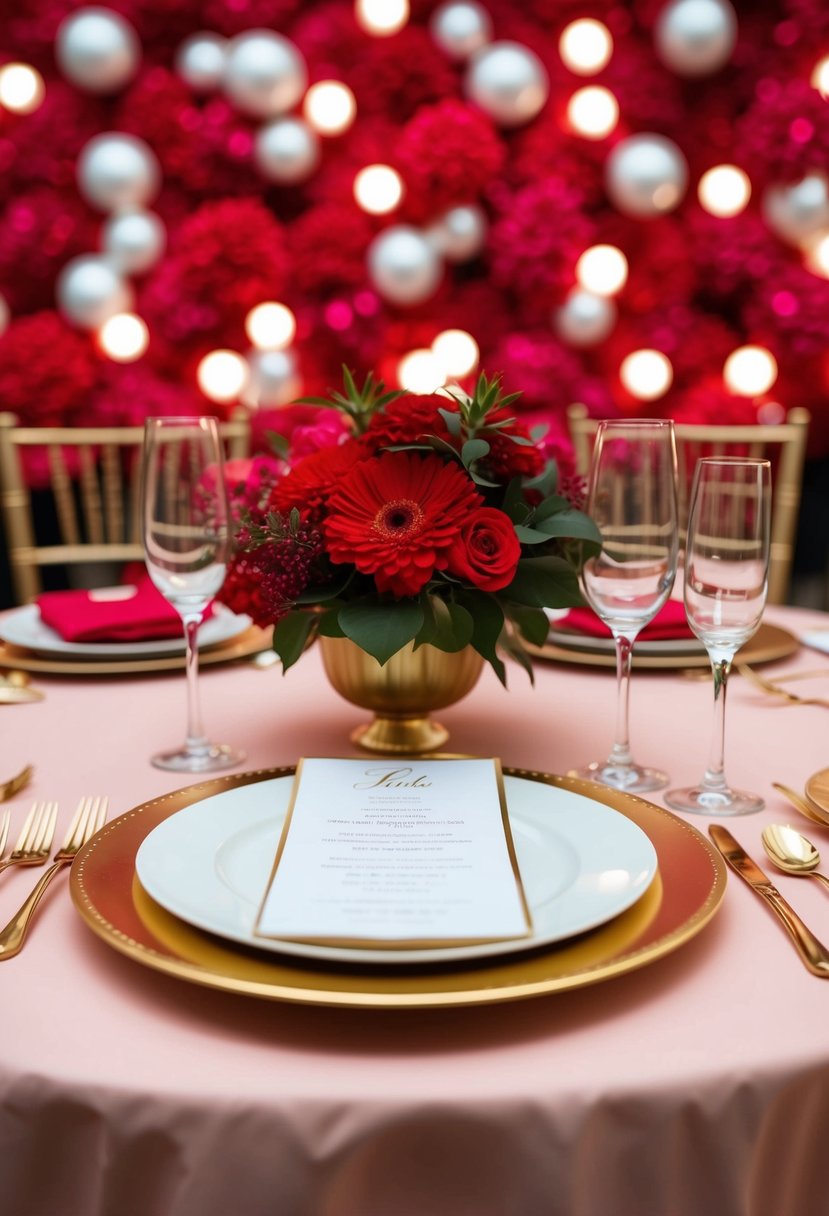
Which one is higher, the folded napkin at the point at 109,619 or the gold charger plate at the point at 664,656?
the folded napkin at the point at 109,619

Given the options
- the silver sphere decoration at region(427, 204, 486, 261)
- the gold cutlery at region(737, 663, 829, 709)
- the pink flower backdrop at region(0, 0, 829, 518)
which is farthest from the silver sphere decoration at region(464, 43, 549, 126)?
the gold cutlery at region(737, 663, 829, 709)

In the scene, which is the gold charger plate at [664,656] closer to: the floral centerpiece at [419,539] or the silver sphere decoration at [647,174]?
the floral centerpiece at [419,539]

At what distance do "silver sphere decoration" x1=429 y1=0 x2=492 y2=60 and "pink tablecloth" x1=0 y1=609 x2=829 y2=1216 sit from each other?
2.60 meters

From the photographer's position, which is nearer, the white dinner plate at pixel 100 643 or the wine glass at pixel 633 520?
the wine glass at pixel 633 520

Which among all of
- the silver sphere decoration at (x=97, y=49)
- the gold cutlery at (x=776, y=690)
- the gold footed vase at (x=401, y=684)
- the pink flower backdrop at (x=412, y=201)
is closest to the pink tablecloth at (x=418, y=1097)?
the gold footed vase at (x=401, y=684)

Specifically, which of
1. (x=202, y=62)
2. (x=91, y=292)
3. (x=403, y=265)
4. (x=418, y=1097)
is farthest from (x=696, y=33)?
(x=418, y=1097)

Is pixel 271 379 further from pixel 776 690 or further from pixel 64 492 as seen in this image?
pixel 776 690

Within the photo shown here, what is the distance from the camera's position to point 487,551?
717mm

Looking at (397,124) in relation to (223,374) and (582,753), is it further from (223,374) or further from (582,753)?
(582,753)

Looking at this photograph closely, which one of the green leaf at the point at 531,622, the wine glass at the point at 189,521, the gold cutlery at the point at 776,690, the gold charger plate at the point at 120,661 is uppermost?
the wine glass at the point at 189,521

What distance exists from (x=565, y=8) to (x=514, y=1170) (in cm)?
286

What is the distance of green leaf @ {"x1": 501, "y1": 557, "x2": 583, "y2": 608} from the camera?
0.78 metres

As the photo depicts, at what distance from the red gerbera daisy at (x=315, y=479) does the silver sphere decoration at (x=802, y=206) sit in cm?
210

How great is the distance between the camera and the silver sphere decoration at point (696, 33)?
247cm
